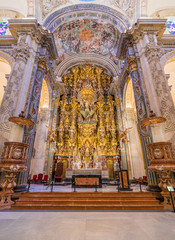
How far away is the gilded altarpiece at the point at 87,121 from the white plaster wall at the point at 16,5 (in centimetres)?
711

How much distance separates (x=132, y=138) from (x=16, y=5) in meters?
13.9

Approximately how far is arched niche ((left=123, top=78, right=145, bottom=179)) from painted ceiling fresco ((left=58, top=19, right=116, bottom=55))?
18.6ft

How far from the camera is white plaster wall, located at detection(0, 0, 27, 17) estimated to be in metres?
9.56

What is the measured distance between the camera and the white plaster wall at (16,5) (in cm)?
956

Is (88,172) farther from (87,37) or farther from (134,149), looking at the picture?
(87,37)

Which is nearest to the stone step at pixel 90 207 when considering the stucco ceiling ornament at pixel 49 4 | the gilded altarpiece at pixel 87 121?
the gilded altarpiece at pixel 87 121

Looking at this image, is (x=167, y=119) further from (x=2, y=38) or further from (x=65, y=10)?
(x=65, y=10)

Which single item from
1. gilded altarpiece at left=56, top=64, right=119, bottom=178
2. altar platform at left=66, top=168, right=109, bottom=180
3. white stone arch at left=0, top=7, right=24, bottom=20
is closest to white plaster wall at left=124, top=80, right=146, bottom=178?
gilded altarpiece at left=56, top=64, right=119, bottom=178

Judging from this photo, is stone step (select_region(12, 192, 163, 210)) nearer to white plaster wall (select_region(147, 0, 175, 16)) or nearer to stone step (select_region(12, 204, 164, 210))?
stone step (select_region(12, 204, 164, 210))

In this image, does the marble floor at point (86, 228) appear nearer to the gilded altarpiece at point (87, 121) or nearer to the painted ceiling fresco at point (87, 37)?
the gilded altarpiece at point (87, 121)

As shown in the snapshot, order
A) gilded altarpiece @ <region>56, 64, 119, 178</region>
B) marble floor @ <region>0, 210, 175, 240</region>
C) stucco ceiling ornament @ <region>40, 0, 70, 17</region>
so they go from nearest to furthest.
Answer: marble floor @ <region>0, 210, 175, 240</region> → stucco ceiling ornament @ <region>40, 0, 70, 17</region> → gilded altarpiece @ <region>56, 64, 119, 178</region>

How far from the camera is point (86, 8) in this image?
1095cm

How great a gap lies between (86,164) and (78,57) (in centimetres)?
1208

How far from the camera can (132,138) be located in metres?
11.5
